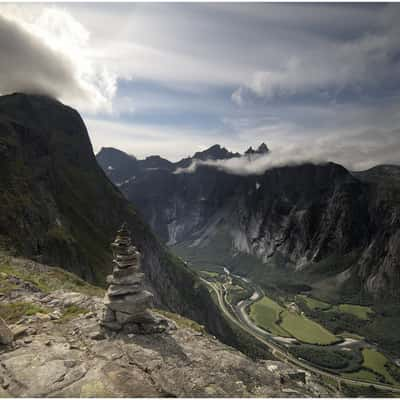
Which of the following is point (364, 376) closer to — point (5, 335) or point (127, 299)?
point (127, 299)

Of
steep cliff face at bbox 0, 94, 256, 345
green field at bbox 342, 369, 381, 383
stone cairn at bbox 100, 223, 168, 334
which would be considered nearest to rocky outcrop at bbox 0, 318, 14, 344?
stone cairn at bbox 100, 223, 168, 334

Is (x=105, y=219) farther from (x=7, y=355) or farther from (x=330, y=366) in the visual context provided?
(x=330, y=366)

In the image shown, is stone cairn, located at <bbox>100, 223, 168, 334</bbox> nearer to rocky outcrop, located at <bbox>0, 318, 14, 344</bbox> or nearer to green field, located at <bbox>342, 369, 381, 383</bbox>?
rocky outcrop, located at <bbox>0, 318, 14, 344</bbox>

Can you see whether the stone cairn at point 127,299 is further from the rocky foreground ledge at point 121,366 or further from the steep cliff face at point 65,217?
the steep cliff face at point 65,217

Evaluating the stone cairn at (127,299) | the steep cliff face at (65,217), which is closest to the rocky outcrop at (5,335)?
the stone cairn at (127,299)

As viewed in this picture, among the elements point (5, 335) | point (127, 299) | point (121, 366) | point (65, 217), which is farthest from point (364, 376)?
point (5, 335)
